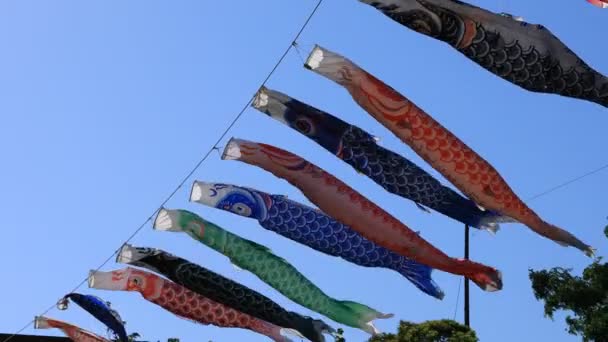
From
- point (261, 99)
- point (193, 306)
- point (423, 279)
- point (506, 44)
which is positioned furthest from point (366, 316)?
point (506, 44)

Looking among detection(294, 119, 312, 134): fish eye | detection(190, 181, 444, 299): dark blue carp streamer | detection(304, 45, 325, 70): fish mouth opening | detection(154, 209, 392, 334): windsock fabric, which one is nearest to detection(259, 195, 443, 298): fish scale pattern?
detection(190, 181, 444, 299): dark blue carp streamer

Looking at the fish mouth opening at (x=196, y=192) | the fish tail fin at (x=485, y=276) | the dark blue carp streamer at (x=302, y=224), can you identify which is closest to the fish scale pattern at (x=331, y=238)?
the dark blue carp streamer at (x=302, y=224)

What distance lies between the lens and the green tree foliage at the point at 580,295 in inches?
850

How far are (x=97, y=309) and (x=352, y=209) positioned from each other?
8.08 meters

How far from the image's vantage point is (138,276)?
24.8 metres

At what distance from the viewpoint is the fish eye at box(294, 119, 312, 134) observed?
20203 mm

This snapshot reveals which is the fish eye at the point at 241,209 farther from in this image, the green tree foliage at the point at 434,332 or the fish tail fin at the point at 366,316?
the green tree foliage at the point at 434,332

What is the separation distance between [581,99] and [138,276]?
11.4 metres

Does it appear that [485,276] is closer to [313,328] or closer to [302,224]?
[302,224]

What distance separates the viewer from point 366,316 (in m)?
24.6

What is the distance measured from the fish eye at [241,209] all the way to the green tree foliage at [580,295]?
19.3ft

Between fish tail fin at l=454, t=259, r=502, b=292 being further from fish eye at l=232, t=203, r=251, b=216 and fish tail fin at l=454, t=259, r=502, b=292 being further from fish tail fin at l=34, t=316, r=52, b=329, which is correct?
fish tail fin at l=34, t=316, r=52, b=329

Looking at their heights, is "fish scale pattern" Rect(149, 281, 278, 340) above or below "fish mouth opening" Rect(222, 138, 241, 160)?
below

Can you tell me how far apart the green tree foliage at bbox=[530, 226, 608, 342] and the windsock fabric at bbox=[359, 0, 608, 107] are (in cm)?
566
